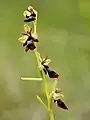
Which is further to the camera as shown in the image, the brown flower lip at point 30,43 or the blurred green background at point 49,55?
the blurred green background at point 49,55

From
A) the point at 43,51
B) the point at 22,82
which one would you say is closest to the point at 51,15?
the point at 43,51

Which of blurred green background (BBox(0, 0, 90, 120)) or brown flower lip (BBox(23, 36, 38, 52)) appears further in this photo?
blurred green background (BBox(0, 0, 90, 120))

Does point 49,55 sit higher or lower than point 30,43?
lower

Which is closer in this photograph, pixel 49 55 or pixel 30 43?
pixel 30 43
